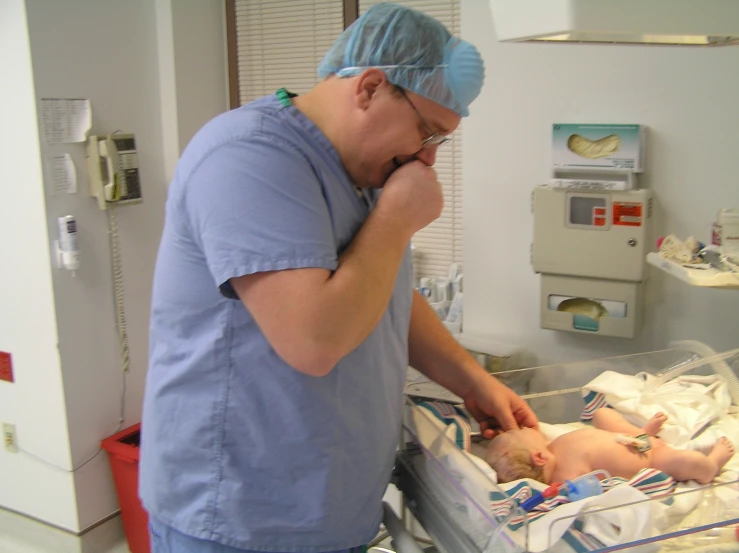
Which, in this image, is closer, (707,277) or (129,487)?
(707,277)

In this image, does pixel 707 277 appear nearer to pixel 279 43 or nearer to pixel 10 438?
pixel 279 43

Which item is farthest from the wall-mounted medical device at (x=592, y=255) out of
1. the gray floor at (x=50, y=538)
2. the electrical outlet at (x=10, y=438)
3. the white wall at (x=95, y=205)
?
the electrical outlet at (x=10, y=438)

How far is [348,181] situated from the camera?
121cm

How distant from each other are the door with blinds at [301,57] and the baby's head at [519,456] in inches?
57.2

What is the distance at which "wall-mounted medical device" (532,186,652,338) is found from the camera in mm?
2115

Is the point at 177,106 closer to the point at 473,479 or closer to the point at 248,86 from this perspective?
the point at 248,86

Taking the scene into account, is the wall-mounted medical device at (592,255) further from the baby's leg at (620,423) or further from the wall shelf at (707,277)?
the baby's leg at (620,423)

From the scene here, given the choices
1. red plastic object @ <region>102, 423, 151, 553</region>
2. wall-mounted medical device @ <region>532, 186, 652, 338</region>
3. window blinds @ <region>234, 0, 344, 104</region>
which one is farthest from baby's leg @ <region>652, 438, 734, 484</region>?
window blinds @ <region>234, 0, 344, 104</region>

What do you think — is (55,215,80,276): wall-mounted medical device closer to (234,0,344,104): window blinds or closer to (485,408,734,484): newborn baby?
(234,0,344,104): window blinds

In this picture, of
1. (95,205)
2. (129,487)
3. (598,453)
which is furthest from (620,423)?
(95,205)

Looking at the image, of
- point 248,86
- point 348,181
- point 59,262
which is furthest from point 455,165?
point 348,181

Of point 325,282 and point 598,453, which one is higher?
point 325,282

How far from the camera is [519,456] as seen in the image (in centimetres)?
149

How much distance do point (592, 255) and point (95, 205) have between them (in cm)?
168
